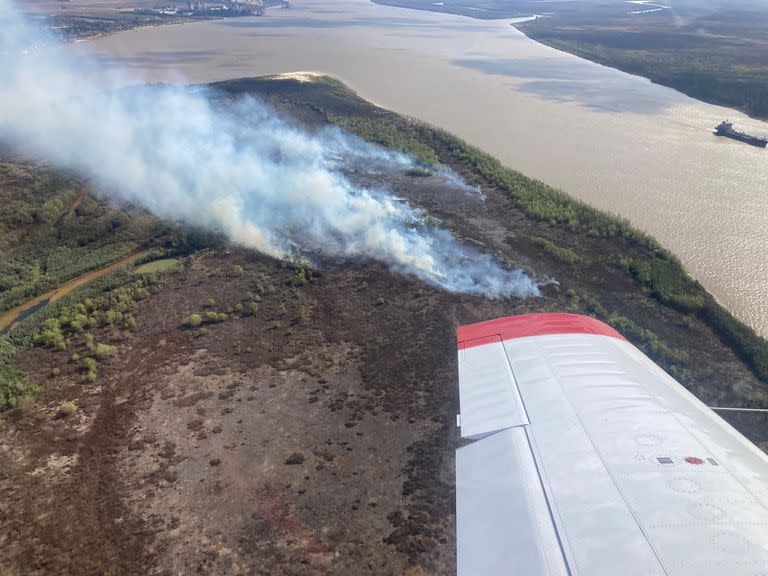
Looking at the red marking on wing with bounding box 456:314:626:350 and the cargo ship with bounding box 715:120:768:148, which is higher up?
the cargo ship with bounding box 715:120:768:148

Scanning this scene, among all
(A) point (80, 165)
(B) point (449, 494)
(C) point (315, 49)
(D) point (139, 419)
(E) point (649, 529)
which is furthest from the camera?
(C) point (315, 49)

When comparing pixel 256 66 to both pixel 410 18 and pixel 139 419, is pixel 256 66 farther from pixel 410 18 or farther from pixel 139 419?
pixel 410 18

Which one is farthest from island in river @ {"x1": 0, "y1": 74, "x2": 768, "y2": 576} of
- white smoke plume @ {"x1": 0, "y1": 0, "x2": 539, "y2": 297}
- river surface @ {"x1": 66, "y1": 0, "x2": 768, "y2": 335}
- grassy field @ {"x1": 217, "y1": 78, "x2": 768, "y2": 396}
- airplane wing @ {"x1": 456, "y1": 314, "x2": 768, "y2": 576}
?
river surface @ {"x1": 66, "y1": 0, "x2": 768, "y2": 335}

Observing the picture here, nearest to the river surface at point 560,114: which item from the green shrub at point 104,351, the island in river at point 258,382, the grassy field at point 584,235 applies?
the grassy field at point 584,235

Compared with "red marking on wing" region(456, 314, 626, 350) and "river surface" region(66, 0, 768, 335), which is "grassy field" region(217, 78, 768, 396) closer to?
"river surface" region(66, 0, 768, 335)

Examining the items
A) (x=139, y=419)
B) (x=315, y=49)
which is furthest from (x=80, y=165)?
(x=315, y=49)
